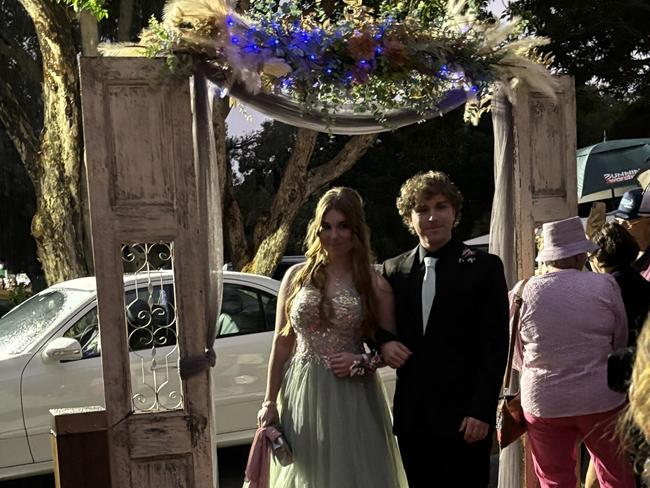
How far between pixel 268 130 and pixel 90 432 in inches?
610

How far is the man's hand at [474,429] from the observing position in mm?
3646

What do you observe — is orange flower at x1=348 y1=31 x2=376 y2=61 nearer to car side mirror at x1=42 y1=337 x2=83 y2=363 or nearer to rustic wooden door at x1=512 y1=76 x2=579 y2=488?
rustic wooden door at x1=512 y1=76 x2=579 y2=488

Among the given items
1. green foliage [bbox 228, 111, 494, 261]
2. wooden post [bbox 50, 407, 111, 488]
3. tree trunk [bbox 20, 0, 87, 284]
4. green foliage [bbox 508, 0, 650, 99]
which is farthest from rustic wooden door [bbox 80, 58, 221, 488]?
green foliage [bbox 508, 0, 650, 99]

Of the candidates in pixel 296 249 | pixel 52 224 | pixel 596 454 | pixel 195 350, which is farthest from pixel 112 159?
pixel 296 249

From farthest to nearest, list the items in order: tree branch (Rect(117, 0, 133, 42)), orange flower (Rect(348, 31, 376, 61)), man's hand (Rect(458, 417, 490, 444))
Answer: tree branch (Rect(117, 0, 133, 42))
orange flower (Rect(348, 31, 376, 61))
man's hand (Rect(458, 417, 490, 444))

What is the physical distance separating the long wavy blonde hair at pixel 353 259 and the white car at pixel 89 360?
65.1 inches

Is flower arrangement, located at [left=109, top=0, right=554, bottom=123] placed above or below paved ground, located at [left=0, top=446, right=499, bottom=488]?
above

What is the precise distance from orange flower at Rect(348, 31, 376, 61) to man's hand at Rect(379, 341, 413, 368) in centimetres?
156

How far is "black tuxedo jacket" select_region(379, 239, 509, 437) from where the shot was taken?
373cm

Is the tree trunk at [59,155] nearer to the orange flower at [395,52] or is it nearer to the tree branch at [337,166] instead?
the tree branch at [337,166]

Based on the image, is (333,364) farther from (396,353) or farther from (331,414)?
(396,353)

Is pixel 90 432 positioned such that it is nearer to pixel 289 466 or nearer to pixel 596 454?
pixel 289 466

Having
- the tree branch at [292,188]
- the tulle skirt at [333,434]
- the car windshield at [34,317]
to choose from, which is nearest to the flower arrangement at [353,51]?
the tulle skirt at [333,434]

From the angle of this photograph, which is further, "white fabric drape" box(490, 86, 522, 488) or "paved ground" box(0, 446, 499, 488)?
"paved ground" box(0, 446, 499, 488)
